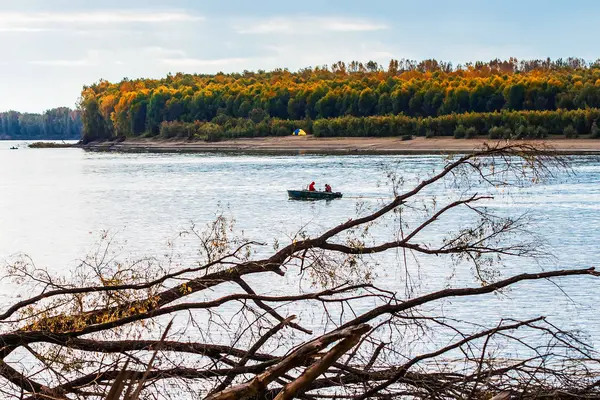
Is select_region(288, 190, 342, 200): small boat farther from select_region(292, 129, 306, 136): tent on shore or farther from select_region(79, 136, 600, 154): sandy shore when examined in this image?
select_region(292, 129, 306, 136): tent on shore

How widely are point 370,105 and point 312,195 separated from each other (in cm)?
7016

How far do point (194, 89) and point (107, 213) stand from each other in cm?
11106

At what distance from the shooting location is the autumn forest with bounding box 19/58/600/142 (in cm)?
8719

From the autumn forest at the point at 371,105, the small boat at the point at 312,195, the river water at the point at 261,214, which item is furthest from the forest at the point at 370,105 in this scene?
the small boat at the point at 312,195

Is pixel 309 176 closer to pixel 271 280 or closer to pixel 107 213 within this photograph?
pixel 107 213

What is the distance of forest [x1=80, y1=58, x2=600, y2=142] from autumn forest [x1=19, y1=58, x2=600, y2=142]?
0.33ft

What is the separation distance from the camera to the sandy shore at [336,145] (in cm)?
7531

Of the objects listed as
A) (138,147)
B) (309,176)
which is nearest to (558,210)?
(309,176)

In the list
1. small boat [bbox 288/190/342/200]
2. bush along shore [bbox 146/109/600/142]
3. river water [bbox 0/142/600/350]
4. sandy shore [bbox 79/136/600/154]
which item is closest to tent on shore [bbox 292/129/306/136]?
sandy shore [bbox 79/136/600/154]

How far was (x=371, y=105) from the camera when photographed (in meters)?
110

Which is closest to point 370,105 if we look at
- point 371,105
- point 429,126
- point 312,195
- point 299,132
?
point 371,105

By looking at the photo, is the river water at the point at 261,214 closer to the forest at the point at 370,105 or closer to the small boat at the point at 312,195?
the small boat at the point at 312,195

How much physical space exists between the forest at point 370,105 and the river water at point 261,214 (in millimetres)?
19407

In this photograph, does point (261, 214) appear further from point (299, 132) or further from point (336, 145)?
point (299, 132)
